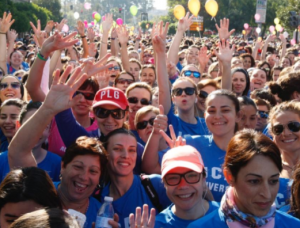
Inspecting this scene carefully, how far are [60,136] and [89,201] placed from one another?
3.40ft

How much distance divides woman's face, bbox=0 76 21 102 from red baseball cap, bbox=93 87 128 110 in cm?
193

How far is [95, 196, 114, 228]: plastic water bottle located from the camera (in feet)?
9.50

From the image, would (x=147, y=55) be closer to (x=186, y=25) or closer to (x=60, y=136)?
(x=186, y=25)

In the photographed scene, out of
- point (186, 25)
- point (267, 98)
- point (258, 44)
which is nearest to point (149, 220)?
point (267, 98)

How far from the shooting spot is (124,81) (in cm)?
620

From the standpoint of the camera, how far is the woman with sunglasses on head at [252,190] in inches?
99.5

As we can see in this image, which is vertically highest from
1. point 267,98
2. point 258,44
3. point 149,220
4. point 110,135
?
point 258,44

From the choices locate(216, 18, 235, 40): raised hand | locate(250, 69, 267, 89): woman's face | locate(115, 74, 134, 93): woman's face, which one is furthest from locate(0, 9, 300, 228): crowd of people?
locate(250, 69, 267, 89): woman's face

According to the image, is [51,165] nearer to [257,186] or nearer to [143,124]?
[143,124]

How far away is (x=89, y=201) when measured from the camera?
3.19 meters

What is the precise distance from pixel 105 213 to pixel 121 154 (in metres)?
0.55

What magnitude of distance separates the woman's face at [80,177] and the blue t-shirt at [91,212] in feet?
0.25

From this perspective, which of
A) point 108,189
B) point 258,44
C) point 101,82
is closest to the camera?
point 108,189

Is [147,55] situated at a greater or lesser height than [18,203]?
greater
